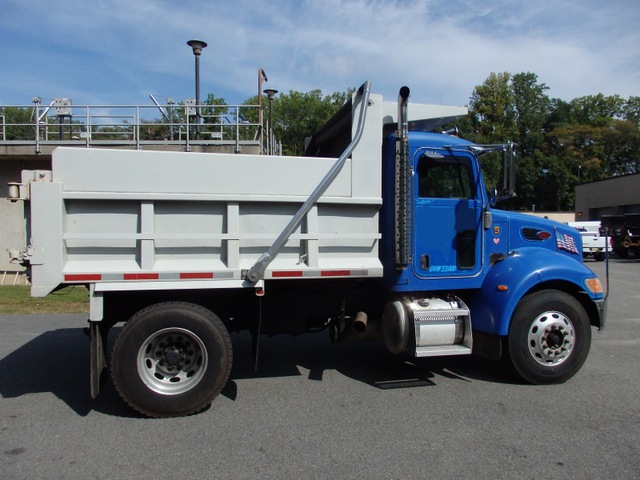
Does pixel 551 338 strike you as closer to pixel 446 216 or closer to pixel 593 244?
pixel 446 216

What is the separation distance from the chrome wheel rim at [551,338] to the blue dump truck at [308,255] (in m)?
0.02

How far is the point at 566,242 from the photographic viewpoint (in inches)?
249

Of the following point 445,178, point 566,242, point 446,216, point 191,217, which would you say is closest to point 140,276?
point 191,217

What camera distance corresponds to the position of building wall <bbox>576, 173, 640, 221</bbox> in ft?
139

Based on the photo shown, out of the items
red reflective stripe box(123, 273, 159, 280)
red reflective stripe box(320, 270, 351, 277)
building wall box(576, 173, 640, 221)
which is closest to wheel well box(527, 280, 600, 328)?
red reflective stripe box(320, 270, 351, 277)

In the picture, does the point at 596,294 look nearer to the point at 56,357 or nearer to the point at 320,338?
the point at 320,338

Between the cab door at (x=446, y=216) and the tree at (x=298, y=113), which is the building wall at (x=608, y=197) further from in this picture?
the cab door at (x=446, y=216)

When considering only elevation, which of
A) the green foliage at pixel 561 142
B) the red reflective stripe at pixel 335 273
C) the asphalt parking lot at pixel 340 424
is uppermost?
the green foliage at pixel 561 142

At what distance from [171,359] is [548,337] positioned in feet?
12.8

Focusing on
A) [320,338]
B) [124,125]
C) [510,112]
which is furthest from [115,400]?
[510,112]

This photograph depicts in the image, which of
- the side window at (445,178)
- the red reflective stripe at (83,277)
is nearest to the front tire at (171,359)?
the red reflective stripe at (83,277)

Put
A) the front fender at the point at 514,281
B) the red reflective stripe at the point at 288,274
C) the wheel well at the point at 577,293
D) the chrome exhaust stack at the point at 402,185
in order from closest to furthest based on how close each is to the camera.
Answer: the red reflective stripe at the point at 288,274 → the chrome exhaust stack at the point at 402,185 → the front fender at the point at 514,281 → the wheel well at the point at 577,293

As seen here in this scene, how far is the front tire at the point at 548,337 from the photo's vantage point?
557 centimetres

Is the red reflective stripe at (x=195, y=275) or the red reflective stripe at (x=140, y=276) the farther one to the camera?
the red reflective stripe at (x=195, y=275)
